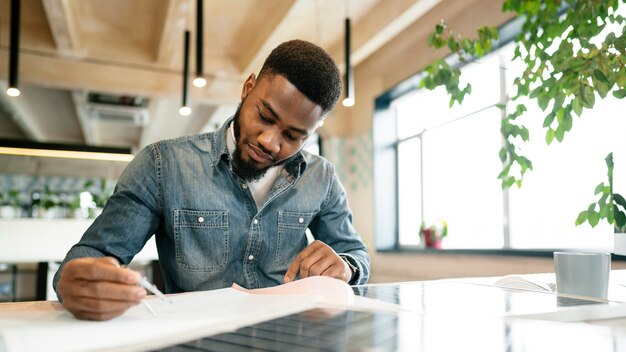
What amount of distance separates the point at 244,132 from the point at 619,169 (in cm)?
88

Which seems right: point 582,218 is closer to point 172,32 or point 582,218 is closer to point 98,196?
point 172,32

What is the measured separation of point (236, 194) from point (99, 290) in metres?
0.78

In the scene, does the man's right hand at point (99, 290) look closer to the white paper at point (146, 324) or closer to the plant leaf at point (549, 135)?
the white paper at point (146, 324)

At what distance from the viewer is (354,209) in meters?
5.95

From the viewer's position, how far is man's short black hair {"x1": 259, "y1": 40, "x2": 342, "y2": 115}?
4.36 ft

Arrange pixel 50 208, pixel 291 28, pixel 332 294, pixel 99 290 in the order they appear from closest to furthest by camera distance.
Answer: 1. pixel 99 290
2. pixel 332 294
3. pixel 50 208
4. pixel 291 28

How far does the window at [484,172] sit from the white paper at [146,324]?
1678 mm

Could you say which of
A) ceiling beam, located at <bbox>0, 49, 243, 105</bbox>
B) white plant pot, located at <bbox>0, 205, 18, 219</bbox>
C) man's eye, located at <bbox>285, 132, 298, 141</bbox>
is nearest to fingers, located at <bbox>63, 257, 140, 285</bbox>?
man's eye, located at <bbox>285, 132, 298, 141</bbox>

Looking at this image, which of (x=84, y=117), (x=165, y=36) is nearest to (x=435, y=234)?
(x=165, y=36)

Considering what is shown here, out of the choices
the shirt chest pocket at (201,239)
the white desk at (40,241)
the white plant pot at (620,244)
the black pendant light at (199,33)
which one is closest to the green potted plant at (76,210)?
the white desk at (40,241)

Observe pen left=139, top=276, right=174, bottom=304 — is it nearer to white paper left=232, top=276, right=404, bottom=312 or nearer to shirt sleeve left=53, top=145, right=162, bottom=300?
white paper left=232, top=276, right=404, bottom=312

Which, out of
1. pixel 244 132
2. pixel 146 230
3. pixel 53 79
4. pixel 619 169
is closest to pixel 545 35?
pixel 619 169

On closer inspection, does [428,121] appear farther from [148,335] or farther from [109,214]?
[148,335]

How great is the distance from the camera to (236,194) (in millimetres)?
1371
